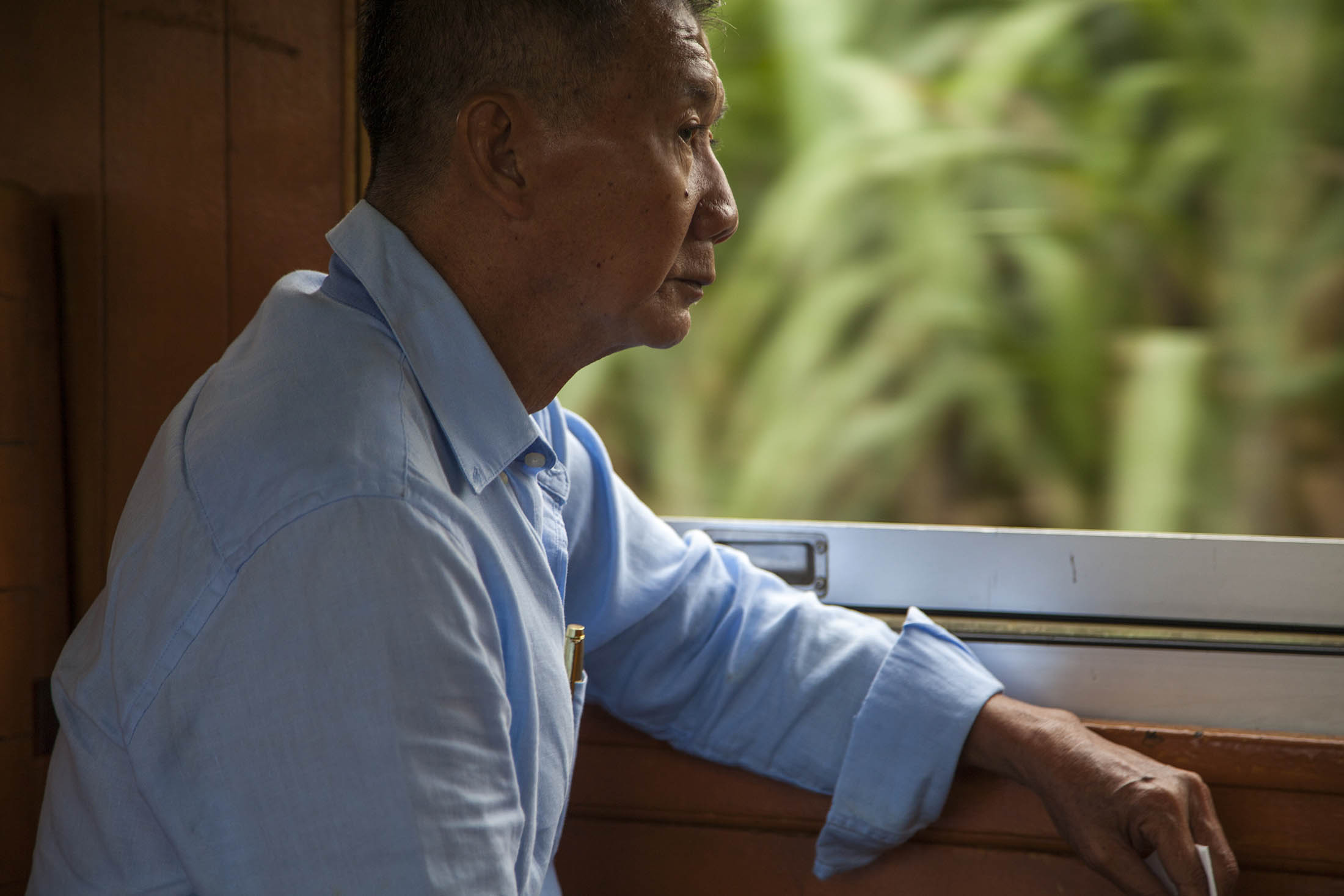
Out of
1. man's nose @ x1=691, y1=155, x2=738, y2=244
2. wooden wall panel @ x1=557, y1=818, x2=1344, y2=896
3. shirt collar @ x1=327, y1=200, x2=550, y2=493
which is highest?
man's nose @ x1=691, y1=155, x2=738, y2=244

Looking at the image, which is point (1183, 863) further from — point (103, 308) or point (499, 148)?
point (103, 308)

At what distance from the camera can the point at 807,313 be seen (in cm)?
158

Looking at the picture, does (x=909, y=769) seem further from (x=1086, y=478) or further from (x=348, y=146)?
(x=348, y=146)

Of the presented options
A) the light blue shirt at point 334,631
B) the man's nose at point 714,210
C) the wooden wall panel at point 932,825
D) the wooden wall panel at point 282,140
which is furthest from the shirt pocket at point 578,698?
the wooden wall panel at point 282,140

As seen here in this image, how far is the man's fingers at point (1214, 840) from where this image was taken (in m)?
1.10

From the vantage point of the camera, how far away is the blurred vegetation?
1396mm

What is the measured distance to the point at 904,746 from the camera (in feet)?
3.93

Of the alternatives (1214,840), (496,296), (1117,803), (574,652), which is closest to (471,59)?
(496,296)

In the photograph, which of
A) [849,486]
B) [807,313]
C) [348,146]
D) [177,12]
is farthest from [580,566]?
[177,12]

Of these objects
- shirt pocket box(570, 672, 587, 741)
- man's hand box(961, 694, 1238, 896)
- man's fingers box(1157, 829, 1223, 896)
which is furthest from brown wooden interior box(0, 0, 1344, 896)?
man's fingers box(1157, 829, 1223, 896)

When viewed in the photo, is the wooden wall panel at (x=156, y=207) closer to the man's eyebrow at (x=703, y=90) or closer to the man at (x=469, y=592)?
the man at (x=469, y=592)

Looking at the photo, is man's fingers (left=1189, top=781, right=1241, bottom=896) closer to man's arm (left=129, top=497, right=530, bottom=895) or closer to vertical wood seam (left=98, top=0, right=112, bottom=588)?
man's arm (left=129, top=497, right=530, bottom=895)

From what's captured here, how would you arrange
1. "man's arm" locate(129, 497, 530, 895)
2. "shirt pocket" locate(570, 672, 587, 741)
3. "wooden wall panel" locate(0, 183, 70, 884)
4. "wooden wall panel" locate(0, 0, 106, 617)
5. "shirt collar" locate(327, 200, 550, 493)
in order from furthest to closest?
"wooden wall panel" locate(0, 0, 106, 617), "wooden wall panel" locate(0, 183, 70, 884), "shirt pocket" locate(570, 672, 587, 741), "shirt collar" locate(327, 200, 550, 493), "man's arm" locate(129, 497, 530, 895)

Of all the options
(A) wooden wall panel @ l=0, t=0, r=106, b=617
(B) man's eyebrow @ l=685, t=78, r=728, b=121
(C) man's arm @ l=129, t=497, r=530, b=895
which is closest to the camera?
A: (C) man's arm @ l=129, t=497, r=530, b=895
